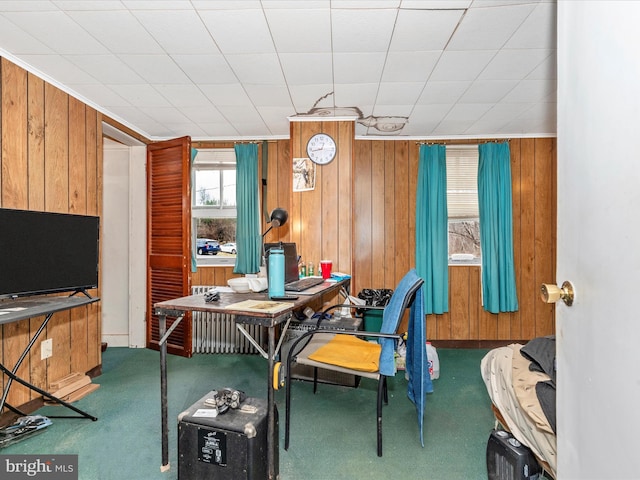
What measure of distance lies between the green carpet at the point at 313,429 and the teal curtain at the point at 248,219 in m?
1.19

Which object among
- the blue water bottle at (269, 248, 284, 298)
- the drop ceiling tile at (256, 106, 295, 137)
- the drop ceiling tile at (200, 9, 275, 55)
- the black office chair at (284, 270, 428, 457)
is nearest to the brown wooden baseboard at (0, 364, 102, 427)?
the black office chair at (284, 270, 428, 457)

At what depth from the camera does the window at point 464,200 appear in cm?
407

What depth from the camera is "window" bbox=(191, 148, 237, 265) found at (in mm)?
4164

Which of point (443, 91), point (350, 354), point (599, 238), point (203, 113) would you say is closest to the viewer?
point (599, 238)

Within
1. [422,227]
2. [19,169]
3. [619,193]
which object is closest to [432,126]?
[422,227]

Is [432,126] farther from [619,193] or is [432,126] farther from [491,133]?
[619,193]

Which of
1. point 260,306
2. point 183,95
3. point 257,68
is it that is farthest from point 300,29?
point 260,306

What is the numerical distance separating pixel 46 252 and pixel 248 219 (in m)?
2.00

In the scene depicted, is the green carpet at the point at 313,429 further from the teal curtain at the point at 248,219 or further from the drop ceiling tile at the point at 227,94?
the drop ceiling tile at the point at 227,94

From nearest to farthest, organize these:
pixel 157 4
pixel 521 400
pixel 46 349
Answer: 1. pixel 521 400
2. pixel 157 4
3. pixel 46 349

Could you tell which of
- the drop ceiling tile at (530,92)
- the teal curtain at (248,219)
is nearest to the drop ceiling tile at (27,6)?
the teal curtain at (248,219)

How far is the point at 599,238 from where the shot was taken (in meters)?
0.80

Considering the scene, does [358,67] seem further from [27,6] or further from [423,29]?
[27,6]

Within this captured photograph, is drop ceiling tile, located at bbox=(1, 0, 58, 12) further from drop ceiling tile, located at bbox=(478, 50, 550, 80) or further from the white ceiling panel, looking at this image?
drop ceiling tile, located at bbox=(478, 50, 550, 80)
